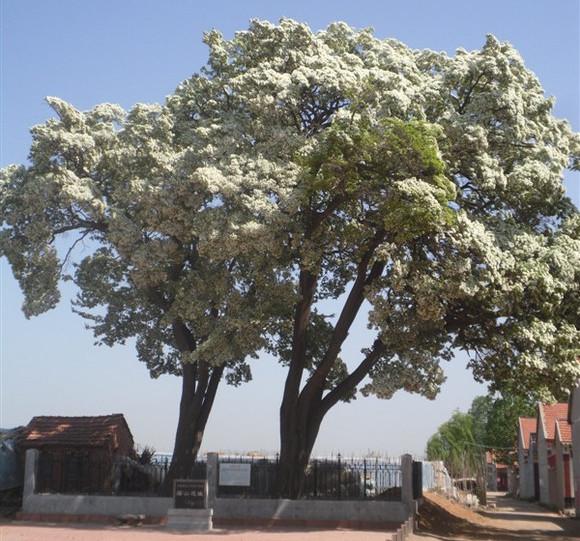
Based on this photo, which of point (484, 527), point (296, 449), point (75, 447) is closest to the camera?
point (296, 449)

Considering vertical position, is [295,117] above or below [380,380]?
above

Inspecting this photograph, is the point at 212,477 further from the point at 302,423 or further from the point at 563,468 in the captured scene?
the point at 563,468

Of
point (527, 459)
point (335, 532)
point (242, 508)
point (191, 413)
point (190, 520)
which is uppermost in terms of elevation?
point (191, 413)

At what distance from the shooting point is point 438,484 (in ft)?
144

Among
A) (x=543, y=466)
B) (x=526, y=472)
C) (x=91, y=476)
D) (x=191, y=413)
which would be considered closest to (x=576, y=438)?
(x=543, y=466)

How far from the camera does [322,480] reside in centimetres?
2814

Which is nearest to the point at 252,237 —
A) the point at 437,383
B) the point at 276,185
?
the point at 276,185

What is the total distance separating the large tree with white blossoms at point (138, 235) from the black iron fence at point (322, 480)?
2567mm

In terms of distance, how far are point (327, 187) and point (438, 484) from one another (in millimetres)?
26376

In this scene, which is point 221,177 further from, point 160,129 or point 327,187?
point 160,129

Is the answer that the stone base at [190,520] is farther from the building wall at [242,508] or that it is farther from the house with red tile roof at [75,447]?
the house with red tile roof at [75,447]

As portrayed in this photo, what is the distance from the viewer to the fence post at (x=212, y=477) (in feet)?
83.4

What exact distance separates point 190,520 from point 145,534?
6.54ft

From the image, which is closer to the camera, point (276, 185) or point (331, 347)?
point (276, 185)
